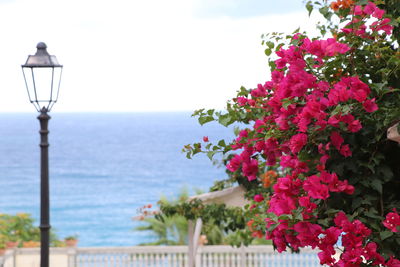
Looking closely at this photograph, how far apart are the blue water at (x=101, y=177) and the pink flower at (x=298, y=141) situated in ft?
124

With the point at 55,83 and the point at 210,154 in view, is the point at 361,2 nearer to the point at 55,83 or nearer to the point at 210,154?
the point at 210,154

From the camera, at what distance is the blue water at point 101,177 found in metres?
47.1

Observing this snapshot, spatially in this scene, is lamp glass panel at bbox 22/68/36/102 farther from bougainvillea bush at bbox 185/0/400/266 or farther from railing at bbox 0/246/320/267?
railing at bbox 0/246/320/267

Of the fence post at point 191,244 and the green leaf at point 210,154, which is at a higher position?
the green leaf at point 210,154

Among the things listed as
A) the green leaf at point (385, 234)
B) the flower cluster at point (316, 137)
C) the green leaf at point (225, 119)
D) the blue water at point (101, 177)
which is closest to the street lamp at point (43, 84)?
the green leaf at point (225, 119)

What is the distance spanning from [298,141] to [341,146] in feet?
0.46

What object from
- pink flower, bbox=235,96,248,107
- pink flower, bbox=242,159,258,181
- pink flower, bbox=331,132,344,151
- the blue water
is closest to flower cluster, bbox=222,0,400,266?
pink flower, bbox=331,132,344,151

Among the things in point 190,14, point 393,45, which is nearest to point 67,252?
point 393,45

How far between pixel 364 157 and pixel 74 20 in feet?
201

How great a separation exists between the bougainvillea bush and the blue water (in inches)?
1489

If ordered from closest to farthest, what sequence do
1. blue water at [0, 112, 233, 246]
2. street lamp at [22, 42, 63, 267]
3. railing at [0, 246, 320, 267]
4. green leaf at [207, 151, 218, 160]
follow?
green leaf at [207, 151, 218, 160] < street lamp at [22, 42, 63, 267] < railing at [0, 246, 320, 267] < blue water at [0, 112, 233, 246]

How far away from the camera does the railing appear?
967 cm

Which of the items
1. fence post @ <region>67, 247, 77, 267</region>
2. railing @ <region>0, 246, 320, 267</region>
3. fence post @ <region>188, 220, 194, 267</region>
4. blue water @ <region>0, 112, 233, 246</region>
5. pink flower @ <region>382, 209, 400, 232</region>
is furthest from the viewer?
blue water @ <region>0, 112, 233, 246</region>

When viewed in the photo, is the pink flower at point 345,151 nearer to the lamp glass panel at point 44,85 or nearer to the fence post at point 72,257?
the lamp glass panel at point 44,85
